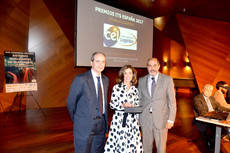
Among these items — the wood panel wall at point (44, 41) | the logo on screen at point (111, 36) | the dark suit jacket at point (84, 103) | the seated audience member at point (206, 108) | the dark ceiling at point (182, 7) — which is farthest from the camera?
the wood panel wall at point (44, 41)

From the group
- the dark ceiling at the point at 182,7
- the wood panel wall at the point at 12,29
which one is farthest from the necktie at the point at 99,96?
the wood panel wall at the point at 12,29

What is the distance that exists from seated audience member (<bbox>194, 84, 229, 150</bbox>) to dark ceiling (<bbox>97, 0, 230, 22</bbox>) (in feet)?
10.2

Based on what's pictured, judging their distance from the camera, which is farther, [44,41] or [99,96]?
[44,41]

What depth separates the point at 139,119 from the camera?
2402 mm

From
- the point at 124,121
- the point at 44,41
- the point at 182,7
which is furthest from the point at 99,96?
the point at 182,7

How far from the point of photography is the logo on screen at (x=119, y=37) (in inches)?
191

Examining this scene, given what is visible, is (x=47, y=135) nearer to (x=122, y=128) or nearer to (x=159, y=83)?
(x=122, y=128)

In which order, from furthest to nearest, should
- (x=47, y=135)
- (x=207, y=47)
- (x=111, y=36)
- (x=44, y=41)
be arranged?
(x=207, y=47)
(x=44, y=41)
(x=111, y=36)
(x=47, y=135)

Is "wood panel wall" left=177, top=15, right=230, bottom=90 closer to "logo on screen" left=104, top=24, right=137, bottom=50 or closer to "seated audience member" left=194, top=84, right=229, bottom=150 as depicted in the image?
"logo on screen" left=104, top=24, right=137, bottom=50

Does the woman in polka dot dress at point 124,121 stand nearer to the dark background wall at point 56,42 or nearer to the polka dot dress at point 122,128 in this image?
the polka dot dress at point 122,128

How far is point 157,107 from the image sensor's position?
221cm

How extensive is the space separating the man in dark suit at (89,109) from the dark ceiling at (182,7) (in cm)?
387

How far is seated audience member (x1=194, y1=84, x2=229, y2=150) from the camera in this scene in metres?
2.91

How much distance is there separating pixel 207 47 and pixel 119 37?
134 inches
